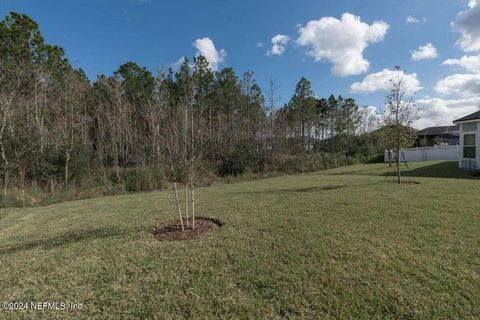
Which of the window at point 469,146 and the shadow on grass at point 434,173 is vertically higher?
the window at point 469,146

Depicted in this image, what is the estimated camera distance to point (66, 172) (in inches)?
459

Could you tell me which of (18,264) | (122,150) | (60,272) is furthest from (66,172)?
(60,272)

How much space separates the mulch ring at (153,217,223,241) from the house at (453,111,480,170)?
1350 centimetres

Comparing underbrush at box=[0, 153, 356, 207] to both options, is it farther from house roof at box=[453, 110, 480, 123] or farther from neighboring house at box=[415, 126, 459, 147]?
neighboring house at box=[415, 126, 459, 147]

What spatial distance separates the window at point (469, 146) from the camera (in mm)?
11923

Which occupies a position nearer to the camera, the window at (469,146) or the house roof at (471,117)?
the house roof at (471,117)

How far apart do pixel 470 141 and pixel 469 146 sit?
0.26 meters

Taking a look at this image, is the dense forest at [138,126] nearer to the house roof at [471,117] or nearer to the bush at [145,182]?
the bush at [145,182]

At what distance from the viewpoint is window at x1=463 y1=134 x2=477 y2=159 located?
1192 cm

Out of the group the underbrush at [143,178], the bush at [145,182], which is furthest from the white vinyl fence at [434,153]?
the bush at [145,182]

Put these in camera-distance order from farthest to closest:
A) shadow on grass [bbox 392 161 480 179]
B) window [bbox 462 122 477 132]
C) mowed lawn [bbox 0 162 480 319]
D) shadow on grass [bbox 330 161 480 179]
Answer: window [bbox 462 122 477 132] → shadow on grass [bbox 330 161 480 179] → shadow on grass [bbox 392 161 480 179] → mowed lawn [bbox 0 162 480 319]

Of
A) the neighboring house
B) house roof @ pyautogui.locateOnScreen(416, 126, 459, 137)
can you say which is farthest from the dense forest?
house roof @ pyautogui.locateOnScreen(416, 126, 459, 137)

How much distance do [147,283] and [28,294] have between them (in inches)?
51.7

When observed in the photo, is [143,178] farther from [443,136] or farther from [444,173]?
[443,136]
